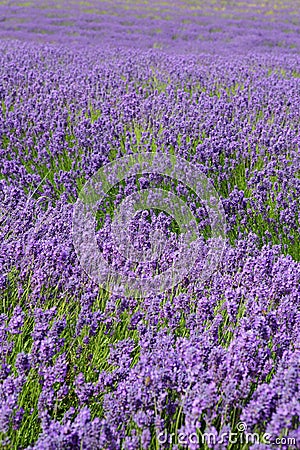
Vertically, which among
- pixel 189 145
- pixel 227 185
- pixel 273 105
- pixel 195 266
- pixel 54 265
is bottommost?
pixel 54 265

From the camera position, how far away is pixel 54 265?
2.16 meters

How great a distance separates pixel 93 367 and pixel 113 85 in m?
3.72

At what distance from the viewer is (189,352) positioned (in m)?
1.51

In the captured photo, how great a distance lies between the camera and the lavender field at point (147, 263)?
1.41 metres

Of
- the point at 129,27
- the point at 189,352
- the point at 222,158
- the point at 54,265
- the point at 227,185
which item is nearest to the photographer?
the point at 189,352

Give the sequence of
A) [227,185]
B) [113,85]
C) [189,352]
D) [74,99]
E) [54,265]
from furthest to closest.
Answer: [113,85]
[74,99]
[227,185]
[54,265]
[189,352]

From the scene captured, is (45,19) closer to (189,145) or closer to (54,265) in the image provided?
(189,145)

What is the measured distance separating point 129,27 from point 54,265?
10803 millimetres

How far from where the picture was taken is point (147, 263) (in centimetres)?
228

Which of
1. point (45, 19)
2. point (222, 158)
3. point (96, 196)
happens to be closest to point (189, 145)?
point (222, 158)

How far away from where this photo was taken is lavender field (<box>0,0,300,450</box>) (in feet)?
4.63

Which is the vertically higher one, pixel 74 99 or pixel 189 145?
pixel 74 99

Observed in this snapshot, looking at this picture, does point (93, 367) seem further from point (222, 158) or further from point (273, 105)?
point (273, 105)

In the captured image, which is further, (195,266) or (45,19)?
(45,19)
